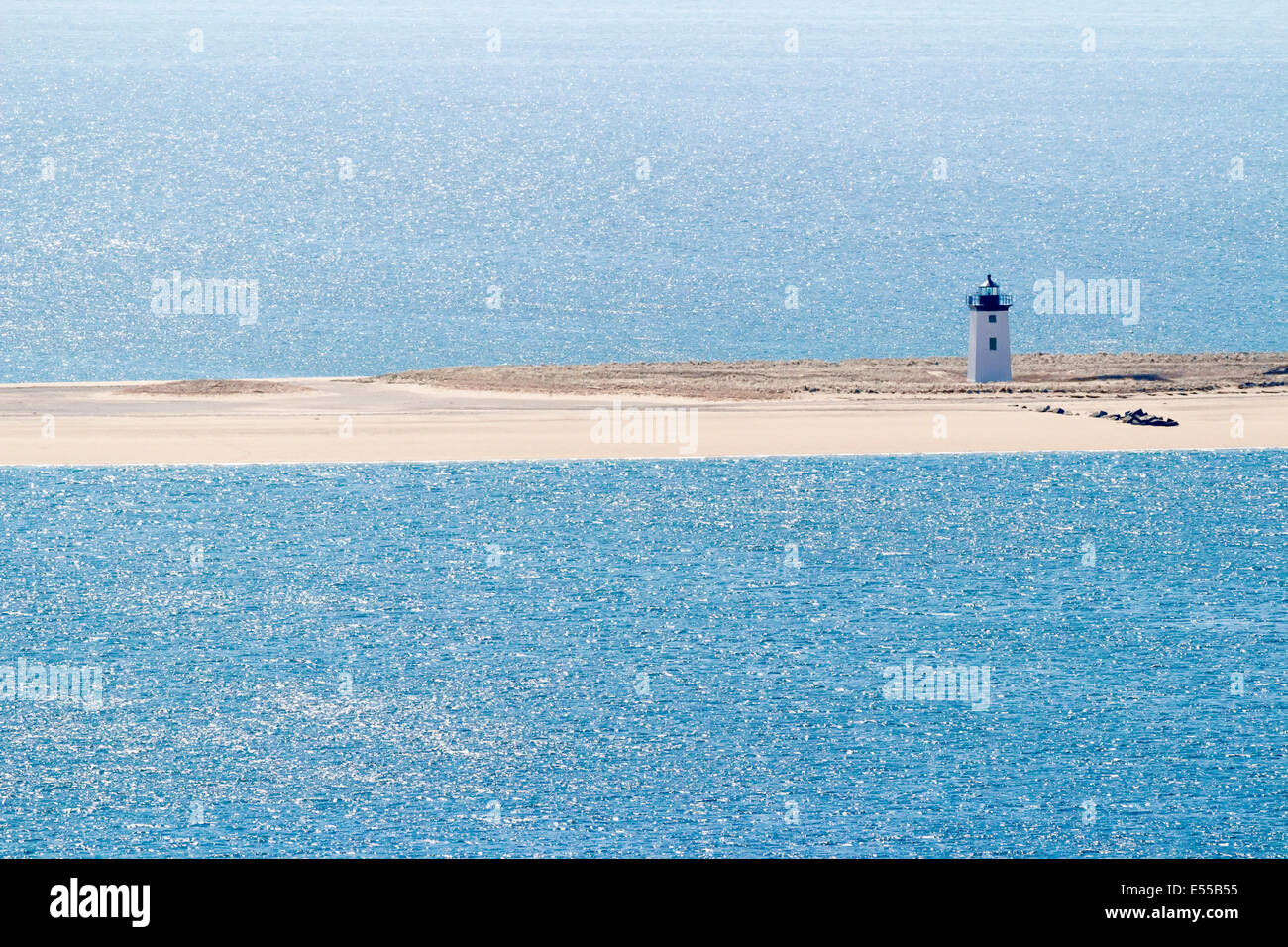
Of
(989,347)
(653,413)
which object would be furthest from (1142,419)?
(653,413)

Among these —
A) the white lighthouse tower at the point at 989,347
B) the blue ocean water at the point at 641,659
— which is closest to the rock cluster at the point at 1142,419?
the blue ocean water at the point at 641,659

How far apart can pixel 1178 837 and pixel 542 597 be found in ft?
71.7

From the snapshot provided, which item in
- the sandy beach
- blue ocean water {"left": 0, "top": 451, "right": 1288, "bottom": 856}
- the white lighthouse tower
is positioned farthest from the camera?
the white lighthouse tower

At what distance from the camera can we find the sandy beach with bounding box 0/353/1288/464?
65.7m

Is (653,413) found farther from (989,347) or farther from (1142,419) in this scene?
(1142,419)

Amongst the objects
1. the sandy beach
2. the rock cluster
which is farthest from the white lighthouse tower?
the rock cluster

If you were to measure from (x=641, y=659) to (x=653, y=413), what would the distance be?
31640 millimetres

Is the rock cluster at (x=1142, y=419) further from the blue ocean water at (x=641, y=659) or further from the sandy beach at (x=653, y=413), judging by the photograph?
the blue ocean water at (x=641, y=659)

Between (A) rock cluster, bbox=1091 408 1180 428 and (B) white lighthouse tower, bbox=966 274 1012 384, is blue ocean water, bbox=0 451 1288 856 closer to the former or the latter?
(A) rock cluster, bbox=1091 408 1180 428

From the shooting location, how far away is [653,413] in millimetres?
72938

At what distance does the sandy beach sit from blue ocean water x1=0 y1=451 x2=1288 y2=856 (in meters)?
1.42

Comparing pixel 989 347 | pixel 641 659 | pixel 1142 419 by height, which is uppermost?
pixel 989 347
